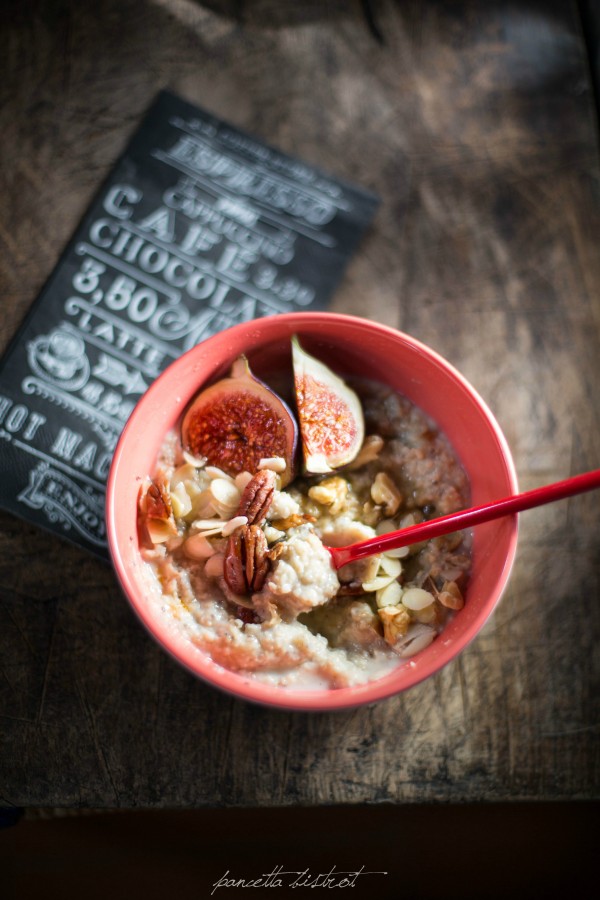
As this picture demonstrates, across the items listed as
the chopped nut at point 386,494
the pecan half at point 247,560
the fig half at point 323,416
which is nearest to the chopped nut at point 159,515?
the pecan half at point 247,560

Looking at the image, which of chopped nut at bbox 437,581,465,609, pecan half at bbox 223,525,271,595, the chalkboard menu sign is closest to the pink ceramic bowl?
chopped nut at bbox 437,581,465,609

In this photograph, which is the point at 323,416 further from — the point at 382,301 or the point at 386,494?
the point at 382,301

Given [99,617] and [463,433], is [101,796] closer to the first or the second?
[99,617]

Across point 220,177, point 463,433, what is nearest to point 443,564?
point 463,433

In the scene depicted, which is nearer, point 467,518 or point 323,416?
point 467,518

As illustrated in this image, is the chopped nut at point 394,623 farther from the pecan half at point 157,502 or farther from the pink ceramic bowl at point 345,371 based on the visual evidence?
the pecan half at point 157,502

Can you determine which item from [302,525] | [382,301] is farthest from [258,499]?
[382,301]
